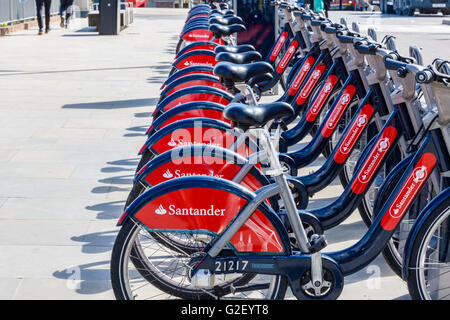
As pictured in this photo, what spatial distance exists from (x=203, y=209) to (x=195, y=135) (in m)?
1.12

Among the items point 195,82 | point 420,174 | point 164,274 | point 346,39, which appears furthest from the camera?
point 195,82

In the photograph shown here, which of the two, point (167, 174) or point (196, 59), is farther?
point (196, 59)

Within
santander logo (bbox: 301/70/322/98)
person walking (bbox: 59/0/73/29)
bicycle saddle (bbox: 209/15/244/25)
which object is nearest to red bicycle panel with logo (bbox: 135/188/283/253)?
santander logo (bbox: 301/70/322/98)

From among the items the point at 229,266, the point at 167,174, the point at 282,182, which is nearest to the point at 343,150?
the point at 167,174

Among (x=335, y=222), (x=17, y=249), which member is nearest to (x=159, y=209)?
(x=335, y=222)

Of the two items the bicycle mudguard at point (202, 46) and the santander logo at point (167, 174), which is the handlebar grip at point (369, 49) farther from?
the bicycle mudguard at point (202, 46)

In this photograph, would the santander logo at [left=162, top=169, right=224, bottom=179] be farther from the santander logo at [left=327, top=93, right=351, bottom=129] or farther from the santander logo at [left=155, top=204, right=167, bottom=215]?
the santander logo at [left=327, top=93, right=351, bottom=129]

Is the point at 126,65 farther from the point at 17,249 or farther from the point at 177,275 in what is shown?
the point at 177,275

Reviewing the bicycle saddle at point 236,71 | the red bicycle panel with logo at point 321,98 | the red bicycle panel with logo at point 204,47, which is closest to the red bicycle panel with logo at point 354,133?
the bicycle saddle at point 236,71

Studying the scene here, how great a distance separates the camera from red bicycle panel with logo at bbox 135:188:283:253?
3475 mm

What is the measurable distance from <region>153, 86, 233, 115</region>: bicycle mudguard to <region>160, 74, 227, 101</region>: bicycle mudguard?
28 centimetres

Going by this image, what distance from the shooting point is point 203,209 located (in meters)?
3.49

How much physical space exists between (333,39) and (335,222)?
2.07 meters

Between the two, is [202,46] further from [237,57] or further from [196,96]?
[237,57]
